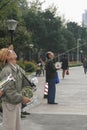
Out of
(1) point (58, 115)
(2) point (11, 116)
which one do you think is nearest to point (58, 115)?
(1) point (58, 115)

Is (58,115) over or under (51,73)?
under

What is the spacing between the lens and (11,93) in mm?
6770

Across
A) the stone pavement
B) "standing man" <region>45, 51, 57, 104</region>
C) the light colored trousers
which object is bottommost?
the stone pavement

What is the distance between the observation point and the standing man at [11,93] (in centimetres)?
677

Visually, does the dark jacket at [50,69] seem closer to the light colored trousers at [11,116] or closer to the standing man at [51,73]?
the standing man at [51,73]

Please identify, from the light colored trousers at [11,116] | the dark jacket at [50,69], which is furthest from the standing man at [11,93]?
the dark jacket at [50,69]

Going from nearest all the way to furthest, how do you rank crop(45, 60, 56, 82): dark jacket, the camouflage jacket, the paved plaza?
the camouflage jacket, the paved plaza, crop(45, 60, 56, 82): dark jacket

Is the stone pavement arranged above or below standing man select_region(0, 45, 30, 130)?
below

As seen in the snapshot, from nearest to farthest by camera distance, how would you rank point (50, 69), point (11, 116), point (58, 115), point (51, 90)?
point (11, 116), point (58, 115), point (50, 69), point (51, 90)

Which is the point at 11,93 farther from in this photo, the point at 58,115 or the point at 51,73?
the point at 51,73

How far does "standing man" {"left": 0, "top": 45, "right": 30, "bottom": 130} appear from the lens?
22.2 feet

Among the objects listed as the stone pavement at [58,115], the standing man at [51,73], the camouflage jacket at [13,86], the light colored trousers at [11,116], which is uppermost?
the camouflage jacket at [13,86]

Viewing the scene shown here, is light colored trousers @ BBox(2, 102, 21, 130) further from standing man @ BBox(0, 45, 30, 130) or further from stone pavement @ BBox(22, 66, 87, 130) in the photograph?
stone pavement @ BBox(22, 66, 87, 130)

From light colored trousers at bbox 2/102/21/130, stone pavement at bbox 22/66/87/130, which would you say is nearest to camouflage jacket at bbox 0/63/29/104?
light colored trousers at bbox 2/102/21/130
